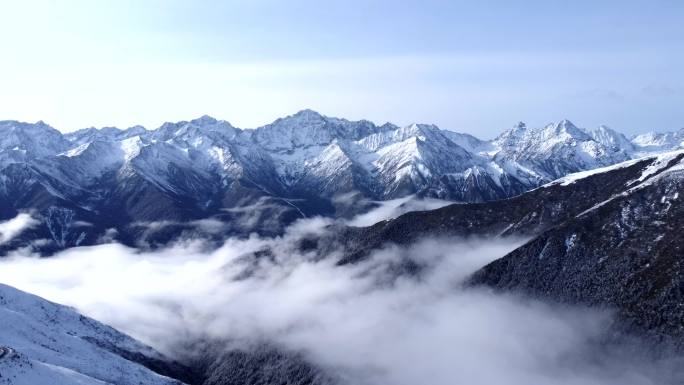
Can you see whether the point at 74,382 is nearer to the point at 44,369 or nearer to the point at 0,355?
the point at 44,369

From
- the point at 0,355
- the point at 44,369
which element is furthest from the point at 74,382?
the point at 0,355

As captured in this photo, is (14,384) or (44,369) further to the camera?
(44,369)

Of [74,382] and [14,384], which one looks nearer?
[14,384]

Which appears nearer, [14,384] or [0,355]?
[14,384]
